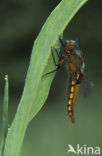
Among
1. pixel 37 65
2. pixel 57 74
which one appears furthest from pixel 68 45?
pixel 57 74

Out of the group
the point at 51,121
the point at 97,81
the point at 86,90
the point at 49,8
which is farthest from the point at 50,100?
the point at 86,90

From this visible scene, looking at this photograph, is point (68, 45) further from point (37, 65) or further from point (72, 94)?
point (37, 65)

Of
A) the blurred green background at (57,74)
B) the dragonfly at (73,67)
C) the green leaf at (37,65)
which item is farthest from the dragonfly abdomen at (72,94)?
the blurred green background at (57,74)

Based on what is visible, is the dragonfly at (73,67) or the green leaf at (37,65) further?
the dragonfly at (73,67)

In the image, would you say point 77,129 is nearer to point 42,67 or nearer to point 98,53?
point 98,53

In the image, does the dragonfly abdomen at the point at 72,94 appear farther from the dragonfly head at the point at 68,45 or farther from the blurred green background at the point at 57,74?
the blurred green background at the point at 57,74

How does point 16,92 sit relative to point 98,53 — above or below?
below
